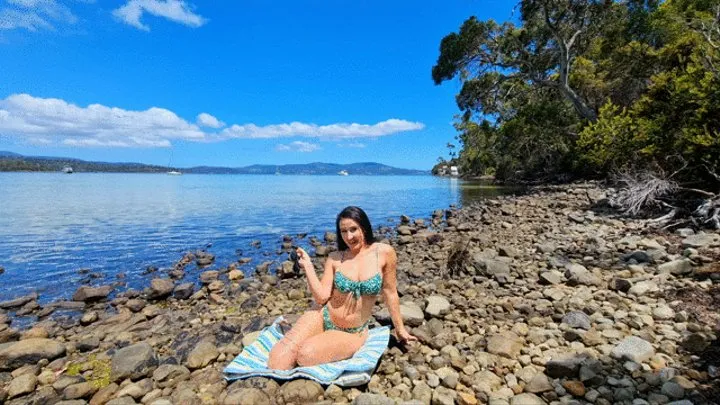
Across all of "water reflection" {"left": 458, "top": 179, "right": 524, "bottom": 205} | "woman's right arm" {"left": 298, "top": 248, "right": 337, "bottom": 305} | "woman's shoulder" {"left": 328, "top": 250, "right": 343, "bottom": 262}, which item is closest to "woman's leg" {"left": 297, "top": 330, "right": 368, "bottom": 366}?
"woman's right arm" {"left": 298, "top": 248, "right": 337, "bottom": 305}

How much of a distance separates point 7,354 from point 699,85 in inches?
715

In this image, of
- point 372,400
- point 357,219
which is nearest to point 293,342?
point 372,400

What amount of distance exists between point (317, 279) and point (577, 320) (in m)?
3.39

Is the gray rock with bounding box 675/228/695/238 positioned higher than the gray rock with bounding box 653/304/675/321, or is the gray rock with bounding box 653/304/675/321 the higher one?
the gray rock with bounding box 675/228/695/238

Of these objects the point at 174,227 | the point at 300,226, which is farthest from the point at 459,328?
the point at 174,227

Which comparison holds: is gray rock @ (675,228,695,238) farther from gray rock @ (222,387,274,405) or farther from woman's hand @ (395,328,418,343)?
gray rock @ (222,387,274,405)

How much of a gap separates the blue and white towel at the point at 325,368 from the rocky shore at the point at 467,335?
11 centimetres

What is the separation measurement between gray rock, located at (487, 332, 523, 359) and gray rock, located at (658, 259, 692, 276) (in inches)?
141

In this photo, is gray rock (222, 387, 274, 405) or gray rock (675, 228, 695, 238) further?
gray rock (675, 228, 695, 238)

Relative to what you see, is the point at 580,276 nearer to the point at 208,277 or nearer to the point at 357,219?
the point at 357,219

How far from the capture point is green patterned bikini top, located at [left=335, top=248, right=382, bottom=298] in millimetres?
3832

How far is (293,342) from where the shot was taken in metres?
3.78

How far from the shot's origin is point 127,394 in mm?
3836

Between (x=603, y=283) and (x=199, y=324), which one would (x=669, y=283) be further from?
(x=199, y=324)
